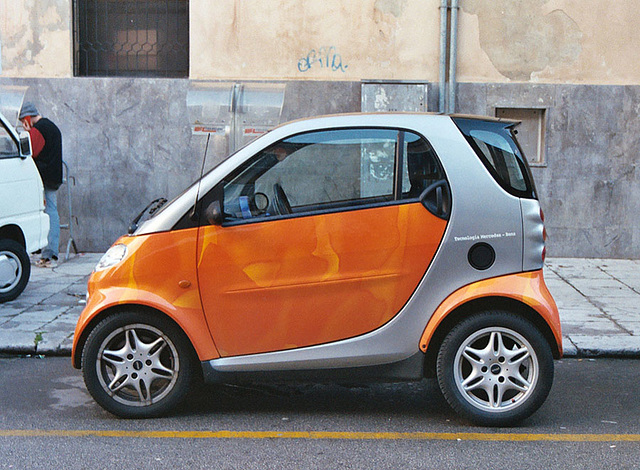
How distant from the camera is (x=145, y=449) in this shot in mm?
4316

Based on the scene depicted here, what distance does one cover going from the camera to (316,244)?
462cm

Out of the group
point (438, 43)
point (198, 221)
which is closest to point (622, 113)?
point (438, 43)

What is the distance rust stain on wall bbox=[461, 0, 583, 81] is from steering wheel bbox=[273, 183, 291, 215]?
7.23m

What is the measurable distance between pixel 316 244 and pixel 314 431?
1.03 metres

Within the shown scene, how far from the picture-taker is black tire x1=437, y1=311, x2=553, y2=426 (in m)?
4.62

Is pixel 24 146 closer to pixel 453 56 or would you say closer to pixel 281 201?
pixel 281 201

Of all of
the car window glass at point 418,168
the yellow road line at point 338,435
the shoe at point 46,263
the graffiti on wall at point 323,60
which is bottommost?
the yellow road line at point 338,435

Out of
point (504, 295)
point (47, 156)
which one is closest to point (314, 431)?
point (504, 295)

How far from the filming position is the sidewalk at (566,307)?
6.62 m

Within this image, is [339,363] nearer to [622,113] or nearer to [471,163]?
[471,163]

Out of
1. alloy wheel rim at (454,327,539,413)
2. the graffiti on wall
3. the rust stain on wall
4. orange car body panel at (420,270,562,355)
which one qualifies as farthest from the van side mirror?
the rust stain on wall

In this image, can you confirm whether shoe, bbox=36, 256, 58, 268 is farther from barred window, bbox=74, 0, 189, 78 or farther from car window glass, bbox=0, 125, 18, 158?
barred window, bbox=74, 0, 189, 78

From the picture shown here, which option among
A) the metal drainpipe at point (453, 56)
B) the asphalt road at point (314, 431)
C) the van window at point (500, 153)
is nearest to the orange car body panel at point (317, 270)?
the van window at point (500, 153)

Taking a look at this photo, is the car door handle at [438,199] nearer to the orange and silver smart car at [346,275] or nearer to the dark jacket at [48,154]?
the orange and silver smart car at [346,275]
